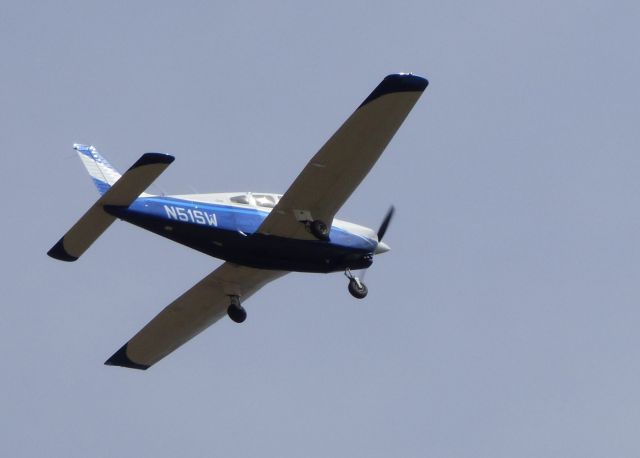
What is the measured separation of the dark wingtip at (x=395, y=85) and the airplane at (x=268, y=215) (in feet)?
0.06

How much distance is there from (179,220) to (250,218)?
1411 millimetres

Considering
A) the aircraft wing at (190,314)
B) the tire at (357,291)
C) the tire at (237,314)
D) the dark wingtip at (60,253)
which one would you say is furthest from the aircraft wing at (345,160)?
the dark wingtip at (60,253)

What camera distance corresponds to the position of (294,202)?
30.3 m

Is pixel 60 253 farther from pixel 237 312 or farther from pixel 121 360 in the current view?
pixel 121 360

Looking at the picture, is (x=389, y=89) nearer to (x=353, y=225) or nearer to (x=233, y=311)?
(x=353, y=225)

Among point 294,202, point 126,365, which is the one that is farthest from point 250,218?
point 126,365

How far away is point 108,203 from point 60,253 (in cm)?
148

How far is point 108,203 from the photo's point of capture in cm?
2931

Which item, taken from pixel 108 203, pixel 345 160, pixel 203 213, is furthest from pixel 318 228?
pixel 108 203

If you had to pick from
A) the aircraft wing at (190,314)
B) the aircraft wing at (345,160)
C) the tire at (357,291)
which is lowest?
the aircraft wing at (190,314)

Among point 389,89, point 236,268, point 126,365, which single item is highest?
point 389,89

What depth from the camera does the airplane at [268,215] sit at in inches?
1143

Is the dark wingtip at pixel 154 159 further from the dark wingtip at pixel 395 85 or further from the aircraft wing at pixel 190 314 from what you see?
the aircraft wing at pixel 190 314

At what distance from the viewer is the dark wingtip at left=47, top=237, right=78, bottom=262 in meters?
29.9
